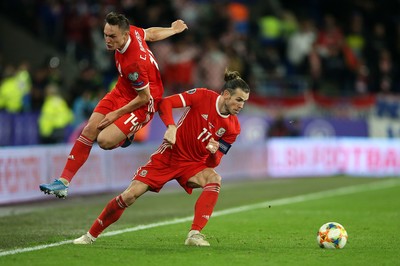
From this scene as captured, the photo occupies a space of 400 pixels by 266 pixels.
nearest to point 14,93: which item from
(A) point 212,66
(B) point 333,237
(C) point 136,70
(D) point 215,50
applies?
(A) point 212,66

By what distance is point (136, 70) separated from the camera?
1039 cm

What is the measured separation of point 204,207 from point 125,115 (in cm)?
153

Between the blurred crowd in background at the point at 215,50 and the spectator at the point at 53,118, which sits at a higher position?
the blurred crowd in background at the point at 215,50

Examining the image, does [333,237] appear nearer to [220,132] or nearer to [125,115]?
[220,132]

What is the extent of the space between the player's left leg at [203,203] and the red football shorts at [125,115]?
42.6 inches

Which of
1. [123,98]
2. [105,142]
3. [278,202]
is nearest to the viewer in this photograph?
[105,142]

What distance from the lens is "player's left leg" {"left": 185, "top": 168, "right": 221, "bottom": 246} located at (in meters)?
9.92

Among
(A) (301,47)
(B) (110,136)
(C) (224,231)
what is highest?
(A) (301,47)

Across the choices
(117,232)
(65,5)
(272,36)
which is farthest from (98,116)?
(272,36)

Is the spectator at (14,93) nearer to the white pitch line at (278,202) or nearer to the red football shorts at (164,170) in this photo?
the white pitch line at (278,202)

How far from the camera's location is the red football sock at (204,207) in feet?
32.6

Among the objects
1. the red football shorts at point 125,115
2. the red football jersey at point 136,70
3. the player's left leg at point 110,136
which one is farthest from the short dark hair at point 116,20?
the player's left leg at point 110,136

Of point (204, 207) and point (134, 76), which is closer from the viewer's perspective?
point (204, 207)

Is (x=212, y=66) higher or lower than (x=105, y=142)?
higher
